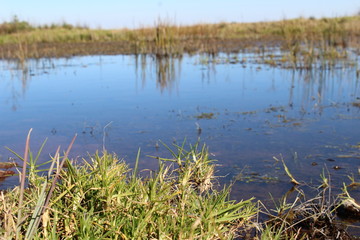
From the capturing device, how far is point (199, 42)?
1861 cm

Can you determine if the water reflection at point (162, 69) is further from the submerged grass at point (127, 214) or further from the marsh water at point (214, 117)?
the submerged grass at point (127, 214)

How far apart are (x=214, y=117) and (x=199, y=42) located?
13.5 m

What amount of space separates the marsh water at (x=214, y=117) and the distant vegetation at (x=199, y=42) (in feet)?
5.92

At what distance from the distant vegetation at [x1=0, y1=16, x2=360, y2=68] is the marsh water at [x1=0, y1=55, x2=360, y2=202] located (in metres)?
1.80

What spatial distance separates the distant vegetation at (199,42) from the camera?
11438mm

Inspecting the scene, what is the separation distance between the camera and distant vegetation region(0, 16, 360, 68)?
11438 millimetres

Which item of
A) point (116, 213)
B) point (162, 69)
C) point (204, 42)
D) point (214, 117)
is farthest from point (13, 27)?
point (116, 213)

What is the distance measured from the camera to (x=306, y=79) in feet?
26.9

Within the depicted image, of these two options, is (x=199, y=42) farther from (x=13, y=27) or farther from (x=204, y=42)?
(x=13, y=27)

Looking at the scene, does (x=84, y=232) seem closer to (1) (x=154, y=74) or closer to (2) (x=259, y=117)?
(2) (x=259, y=117)

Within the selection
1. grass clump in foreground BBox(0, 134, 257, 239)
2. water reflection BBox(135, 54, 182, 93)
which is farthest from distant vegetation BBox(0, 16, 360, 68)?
grass clump in foreground BBox(0, 134, 257, 239)

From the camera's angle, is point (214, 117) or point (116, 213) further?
point (214, 117)

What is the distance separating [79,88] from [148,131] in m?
4.05

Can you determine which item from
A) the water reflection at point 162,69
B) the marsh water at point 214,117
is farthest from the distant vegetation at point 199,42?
the marsh water at point 214,117
